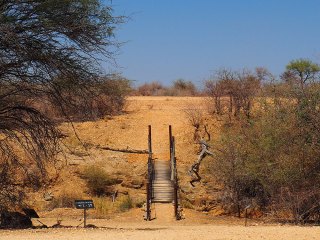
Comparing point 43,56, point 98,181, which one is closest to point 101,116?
point 98,181

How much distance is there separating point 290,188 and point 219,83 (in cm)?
2168

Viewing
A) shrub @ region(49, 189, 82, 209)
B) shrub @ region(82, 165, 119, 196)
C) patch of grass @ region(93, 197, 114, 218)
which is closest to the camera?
patch of grass @ region(93, 197, 114, 218)

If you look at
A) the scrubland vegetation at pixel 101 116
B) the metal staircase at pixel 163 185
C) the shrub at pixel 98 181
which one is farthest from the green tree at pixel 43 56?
the shrub at pixel 98 181

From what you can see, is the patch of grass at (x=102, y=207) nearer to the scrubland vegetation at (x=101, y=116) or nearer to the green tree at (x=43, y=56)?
the scrubland vegetation at (x=101, y=116)

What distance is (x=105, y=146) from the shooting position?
4341 centimetres

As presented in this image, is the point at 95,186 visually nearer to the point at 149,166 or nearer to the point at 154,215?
the point at 149,166

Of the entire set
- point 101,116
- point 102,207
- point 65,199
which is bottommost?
point 102,207

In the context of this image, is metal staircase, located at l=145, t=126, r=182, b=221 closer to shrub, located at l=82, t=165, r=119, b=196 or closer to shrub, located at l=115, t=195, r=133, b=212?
shrub, located at l=115, t=195, r=133, b=212

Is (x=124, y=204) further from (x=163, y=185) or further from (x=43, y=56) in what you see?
(x=43, y=56)

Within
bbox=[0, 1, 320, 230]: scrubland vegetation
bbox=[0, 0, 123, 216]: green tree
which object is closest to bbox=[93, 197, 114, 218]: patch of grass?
bbox=[0, 1, 320, 230]: scrubland vegetation

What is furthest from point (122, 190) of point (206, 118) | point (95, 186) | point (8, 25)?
point (8, 25)

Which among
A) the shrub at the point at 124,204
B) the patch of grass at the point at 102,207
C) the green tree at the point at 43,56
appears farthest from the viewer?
the shrub at the point at 124,204

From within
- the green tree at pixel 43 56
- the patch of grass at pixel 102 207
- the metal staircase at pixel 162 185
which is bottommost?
the patch of grass at pixel 102 207

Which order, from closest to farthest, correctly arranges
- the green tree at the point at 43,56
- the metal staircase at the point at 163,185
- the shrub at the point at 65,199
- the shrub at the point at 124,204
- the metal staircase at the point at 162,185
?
1. the green tree at the point at 43,56
2. the metal staircase at the point at 163,185
3. the metal staircase at the point at 162,185
4. the shrub at the point at 124,204
5. the shrub at the point at 65,199
